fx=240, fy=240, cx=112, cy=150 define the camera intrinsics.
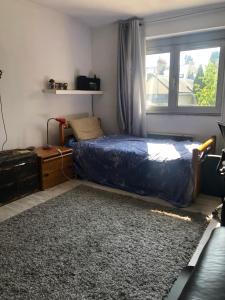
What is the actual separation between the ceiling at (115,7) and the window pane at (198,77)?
64cm

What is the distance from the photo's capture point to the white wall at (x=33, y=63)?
9.86 feet

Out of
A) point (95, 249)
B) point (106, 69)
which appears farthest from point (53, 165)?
point (106, 69)

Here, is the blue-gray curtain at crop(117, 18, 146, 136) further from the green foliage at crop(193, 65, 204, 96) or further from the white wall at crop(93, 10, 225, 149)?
the green foliage at crop(193, 65, 204, 96)

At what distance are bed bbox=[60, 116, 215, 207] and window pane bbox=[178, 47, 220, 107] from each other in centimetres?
68

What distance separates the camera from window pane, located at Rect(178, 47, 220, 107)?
347cm

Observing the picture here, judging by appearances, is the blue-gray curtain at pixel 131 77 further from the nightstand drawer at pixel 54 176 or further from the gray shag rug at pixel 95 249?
the gray shag rug at pixel 95 249

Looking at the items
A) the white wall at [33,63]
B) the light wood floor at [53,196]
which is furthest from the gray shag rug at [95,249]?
the white wall at [33,63]

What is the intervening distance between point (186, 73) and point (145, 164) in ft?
5.60

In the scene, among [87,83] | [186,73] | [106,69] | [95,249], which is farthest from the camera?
[106,69]

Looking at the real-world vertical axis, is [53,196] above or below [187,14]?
below

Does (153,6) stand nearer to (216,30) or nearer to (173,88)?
(216,30)

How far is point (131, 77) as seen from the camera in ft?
12.7

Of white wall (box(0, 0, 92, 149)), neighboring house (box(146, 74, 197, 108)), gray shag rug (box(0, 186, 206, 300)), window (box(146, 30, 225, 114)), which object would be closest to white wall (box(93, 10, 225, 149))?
window (box(146, 30, 225, 114))

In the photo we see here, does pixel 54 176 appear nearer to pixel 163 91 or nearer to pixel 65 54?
pixel 65 54
